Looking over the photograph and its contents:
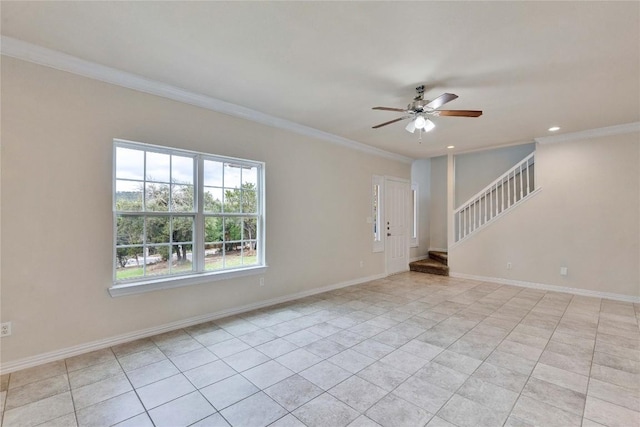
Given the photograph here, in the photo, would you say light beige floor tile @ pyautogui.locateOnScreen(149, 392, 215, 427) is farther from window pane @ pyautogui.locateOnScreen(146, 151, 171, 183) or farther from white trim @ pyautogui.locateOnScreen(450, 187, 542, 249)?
white trim @ pyautogui.locateOnScreen(450, 187, 542, 249)

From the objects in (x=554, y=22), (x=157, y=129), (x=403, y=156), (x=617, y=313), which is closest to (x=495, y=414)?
(x=554, y=22)

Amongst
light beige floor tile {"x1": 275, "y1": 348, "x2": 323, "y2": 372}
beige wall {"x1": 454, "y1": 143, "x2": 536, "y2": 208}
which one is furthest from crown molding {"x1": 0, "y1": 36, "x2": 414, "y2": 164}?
beige wall {"x1": 454, "y1": 143, "x2": 536, "y2": 208}

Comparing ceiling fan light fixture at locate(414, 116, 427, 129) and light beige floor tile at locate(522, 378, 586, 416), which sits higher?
ceiling fan light fixture at locate(414, 116, 427, 129)

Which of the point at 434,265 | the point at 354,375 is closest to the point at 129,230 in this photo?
the point at 354,375

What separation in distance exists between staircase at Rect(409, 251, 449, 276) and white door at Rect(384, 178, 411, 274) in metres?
0.24

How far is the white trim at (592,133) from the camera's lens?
4430 mm

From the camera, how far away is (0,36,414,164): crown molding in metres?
2.42

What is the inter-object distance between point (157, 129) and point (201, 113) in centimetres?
57

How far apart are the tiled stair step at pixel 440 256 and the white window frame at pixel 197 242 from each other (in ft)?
15.1

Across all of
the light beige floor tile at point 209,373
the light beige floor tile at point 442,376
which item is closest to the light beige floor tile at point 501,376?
the light beige floor tile at point 442,376

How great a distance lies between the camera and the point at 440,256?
7.03m

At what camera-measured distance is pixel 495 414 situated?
6.23ft

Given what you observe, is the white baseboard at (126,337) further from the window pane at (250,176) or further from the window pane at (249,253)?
the window pane at (250,176)

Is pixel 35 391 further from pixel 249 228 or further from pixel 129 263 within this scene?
pixel 249 228
